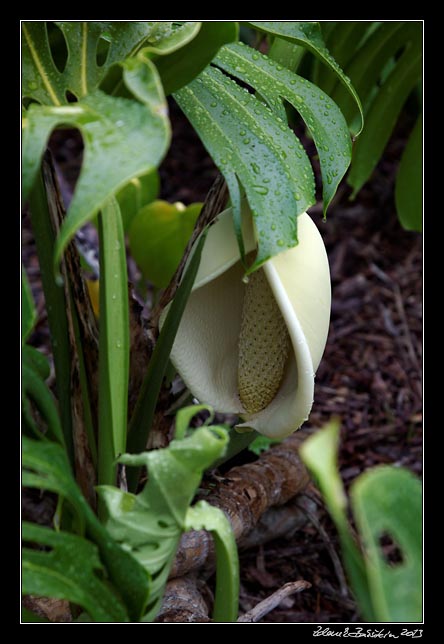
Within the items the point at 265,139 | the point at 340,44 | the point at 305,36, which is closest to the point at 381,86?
the point at 340,44

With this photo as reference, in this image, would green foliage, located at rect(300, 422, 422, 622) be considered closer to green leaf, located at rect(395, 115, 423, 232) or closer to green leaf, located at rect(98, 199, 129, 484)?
green leaf, located at rect(98, 199, 129, 484)

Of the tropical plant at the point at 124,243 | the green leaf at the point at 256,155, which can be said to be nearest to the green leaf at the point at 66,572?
the tropical plant at the point at 124,243

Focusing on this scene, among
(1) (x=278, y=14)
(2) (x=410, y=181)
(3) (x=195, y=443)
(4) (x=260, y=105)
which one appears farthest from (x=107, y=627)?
(2) (x=410, y=181)

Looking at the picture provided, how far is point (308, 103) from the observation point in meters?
0.69

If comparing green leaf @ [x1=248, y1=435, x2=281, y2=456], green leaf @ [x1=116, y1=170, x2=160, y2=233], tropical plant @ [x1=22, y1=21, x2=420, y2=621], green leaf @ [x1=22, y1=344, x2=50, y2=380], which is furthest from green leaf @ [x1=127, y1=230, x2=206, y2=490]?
green leaf @ [x1=116, y1=170, x2=160, y2=233]

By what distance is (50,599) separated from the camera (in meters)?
0.73

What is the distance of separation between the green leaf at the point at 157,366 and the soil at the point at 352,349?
37 centimetres

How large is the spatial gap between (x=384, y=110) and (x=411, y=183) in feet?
0.43

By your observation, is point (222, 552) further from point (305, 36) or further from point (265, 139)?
point (305, 36)

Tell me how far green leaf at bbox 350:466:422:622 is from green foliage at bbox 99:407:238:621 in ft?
0.43

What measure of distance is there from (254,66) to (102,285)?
0.26 metres

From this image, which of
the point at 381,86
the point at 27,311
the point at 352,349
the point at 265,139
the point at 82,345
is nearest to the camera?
the point at 27,311

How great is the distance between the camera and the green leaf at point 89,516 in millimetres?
512

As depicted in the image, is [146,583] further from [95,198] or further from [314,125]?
[314,125]
